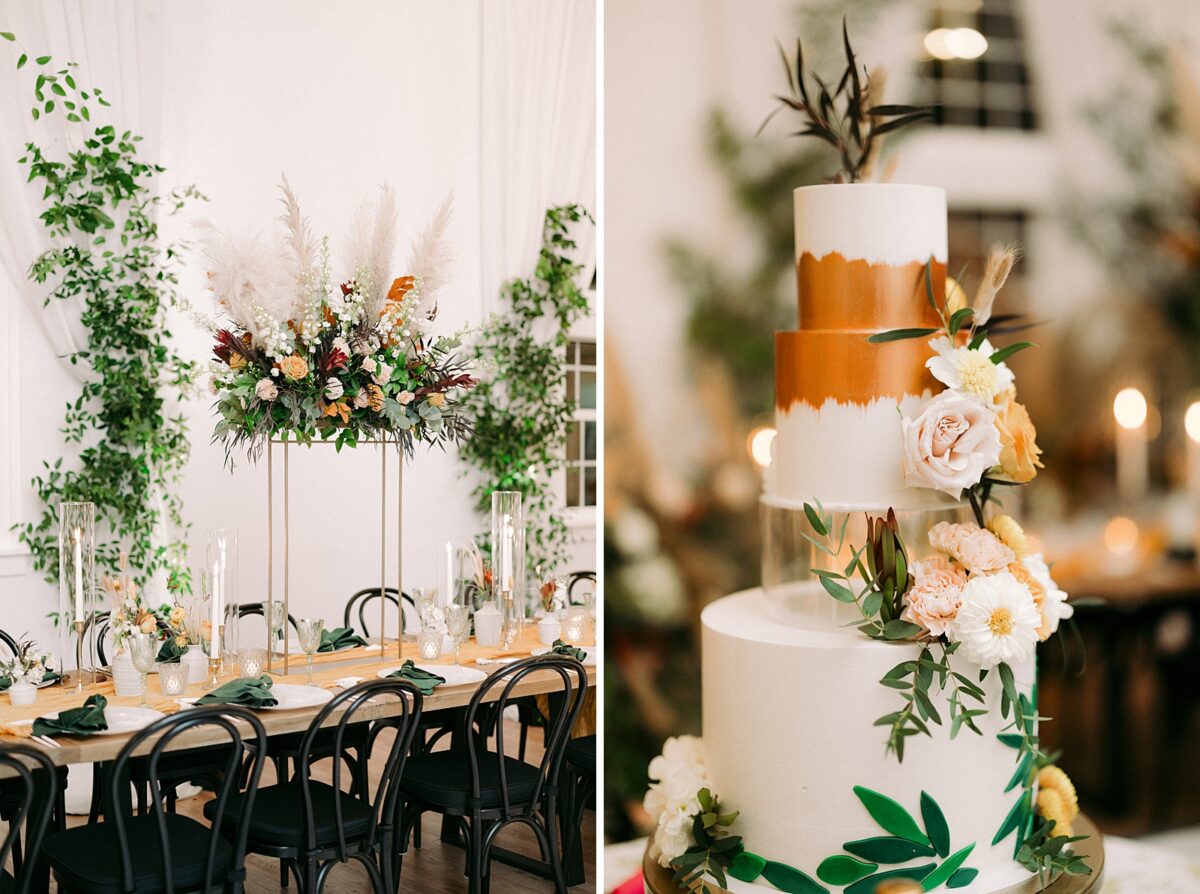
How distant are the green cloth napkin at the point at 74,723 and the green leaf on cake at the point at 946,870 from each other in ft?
6.32

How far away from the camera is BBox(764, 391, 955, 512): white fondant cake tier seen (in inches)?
50.6

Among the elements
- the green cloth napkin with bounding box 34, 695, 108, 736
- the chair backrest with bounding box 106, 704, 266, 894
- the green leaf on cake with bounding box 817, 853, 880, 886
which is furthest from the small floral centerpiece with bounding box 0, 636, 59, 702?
the green leaf on cake with bounding box 817, 853, 880, 886

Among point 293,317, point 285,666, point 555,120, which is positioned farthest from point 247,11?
point 285,666

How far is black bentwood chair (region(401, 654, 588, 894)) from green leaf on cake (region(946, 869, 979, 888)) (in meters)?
1.58

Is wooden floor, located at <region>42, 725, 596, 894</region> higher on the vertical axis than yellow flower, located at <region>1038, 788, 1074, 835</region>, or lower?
lower

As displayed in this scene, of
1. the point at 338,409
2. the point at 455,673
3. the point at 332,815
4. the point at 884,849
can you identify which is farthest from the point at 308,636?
the point at 884,849

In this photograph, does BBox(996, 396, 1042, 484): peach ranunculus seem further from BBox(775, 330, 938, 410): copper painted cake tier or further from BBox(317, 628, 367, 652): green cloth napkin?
BBox(317, 628, 367, 652): green cloth napkin

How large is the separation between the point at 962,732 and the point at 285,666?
7.18ft

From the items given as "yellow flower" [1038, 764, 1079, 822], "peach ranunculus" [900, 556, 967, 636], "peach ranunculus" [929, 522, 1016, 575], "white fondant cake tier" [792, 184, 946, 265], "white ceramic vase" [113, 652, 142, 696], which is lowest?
"white ceramic vase" [113, 652, 142, 696]

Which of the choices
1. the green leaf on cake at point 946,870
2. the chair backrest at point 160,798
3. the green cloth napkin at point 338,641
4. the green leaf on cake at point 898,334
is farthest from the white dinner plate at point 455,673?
the green leaf on cake at point 898,334

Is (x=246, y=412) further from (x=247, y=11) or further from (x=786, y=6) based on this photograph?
(x=247, y=11)

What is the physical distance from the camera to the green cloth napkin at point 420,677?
2.89 meters

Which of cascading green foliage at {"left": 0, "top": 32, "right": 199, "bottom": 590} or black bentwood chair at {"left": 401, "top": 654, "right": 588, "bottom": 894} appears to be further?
cascading green foliage at {"left": 0, "top": 32, "right": 199, "bottom": 590}

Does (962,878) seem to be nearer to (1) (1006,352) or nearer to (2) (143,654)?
(1) (1006,352)
